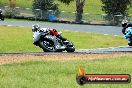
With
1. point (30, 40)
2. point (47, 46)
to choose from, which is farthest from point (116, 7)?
point (47, 46)

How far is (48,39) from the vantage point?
21.5 m

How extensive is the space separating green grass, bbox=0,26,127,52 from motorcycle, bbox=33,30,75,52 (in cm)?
553

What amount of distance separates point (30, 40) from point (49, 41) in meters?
10.5

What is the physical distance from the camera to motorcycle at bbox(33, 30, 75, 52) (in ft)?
70.0

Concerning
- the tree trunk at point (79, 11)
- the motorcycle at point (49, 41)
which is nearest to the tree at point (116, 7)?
the tree trunk at point (79, 11)

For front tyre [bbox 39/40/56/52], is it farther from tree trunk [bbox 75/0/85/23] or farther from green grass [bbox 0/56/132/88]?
tree trunk [bbox 75/0/85/23]

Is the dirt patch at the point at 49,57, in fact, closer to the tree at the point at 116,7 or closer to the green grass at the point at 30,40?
the green grass at the point at 30,40

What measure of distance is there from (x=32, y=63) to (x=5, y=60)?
1.56 metres

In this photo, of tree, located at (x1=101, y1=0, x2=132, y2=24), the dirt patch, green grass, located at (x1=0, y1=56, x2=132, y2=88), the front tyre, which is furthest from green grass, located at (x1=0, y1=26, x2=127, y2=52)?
tree, located at (x1=101, y1=0, x2=132, y2=24)

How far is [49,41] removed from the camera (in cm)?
2166

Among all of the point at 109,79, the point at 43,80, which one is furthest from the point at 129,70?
the point at 109,79

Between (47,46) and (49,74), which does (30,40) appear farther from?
(49,74)

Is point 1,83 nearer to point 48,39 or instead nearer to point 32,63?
point 32,63

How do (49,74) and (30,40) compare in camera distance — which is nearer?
(49,74)
